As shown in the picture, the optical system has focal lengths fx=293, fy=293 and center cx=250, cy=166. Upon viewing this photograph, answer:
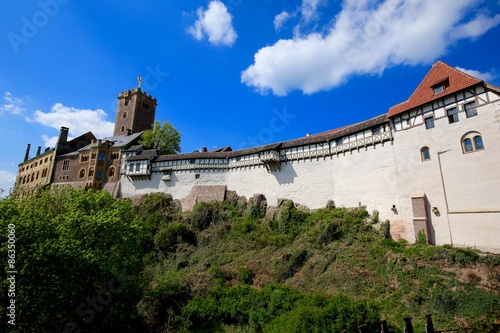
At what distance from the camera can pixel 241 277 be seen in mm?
24078

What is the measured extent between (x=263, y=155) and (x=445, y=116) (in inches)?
733

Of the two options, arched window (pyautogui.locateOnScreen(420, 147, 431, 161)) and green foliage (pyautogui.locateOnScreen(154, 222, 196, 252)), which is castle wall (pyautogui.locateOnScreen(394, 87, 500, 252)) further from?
green foliage (pyautogui.locateOnScreen(154, 222, 196, 252))

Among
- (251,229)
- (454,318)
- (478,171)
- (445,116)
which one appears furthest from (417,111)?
(251,229)

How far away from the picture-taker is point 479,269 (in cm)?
1814

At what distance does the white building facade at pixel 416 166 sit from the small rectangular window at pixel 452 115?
65 millimetres

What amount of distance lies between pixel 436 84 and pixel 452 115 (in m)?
2.94

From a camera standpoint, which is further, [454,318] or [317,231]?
[317,231]

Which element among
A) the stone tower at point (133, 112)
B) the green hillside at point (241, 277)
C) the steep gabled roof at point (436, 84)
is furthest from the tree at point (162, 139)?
the steep gabled roof at point (436, 84)

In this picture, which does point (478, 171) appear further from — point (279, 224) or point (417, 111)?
point (279, 224)

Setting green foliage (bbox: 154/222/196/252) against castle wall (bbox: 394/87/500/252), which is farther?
green foliage (bbox: 154/222/196/252)

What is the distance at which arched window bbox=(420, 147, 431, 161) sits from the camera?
23438 millimetres
